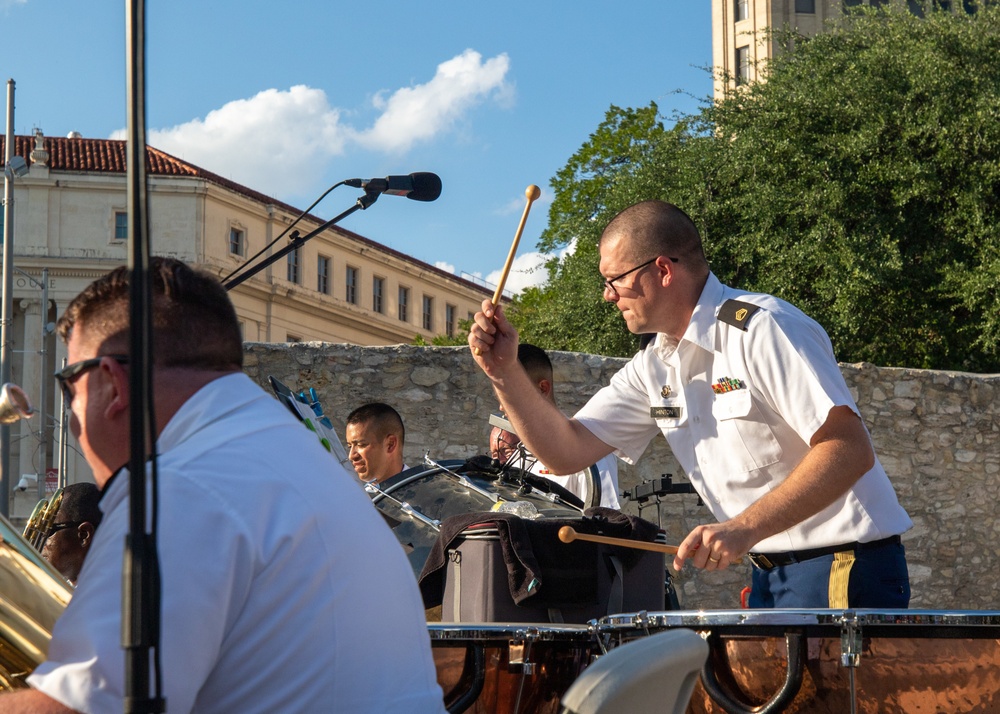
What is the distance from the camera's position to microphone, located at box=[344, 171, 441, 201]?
582cm

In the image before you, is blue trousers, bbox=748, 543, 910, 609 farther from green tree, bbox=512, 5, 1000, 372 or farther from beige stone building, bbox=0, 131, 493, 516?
beige stone building, bbox=0, 131, 493, 516

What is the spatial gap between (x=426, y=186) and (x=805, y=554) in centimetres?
329

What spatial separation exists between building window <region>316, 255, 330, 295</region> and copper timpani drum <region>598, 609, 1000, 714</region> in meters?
47.1

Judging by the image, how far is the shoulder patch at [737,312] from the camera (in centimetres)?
317

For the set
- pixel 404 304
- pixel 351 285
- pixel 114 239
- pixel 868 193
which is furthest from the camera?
pixel 404 304

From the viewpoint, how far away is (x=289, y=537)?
135cm

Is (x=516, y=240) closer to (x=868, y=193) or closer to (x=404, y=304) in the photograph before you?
(x=868, y=193)

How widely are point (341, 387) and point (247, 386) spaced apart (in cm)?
839

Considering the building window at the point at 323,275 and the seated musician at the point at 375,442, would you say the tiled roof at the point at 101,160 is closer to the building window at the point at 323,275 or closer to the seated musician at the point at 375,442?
the building window at the point at 323,275

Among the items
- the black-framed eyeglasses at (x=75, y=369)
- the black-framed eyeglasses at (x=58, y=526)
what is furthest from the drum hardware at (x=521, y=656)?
the black-framed eyeglasses at (x=75, y=369)

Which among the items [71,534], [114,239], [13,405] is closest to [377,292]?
[114,239]

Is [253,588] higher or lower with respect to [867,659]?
higher

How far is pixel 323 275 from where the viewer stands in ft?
162

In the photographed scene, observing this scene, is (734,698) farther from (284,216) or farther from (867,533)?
(284,216)
